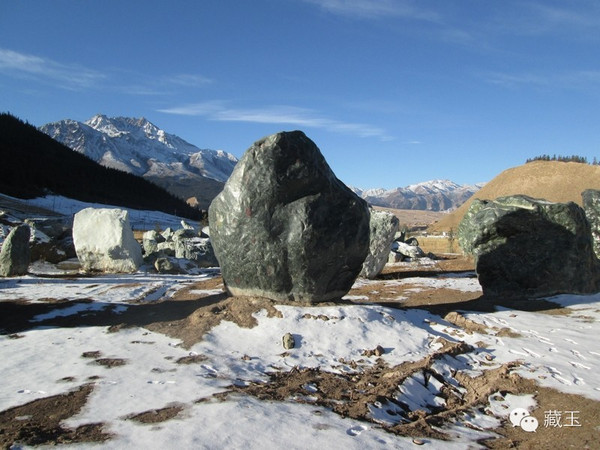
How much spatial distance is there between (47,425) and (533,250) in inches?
456

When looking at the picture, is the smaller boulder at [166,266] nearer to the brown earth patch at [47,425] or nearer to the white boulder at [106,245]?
the white boulder at [106,245]

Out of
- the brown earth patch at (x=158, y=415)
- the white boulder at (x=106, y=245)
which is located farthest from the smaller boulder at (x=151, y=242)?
the brown earth patch at (x=158, y=415)

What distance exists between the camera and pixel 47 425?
3.91m

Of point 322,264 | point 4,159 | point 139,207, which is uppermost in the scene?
point 4,159

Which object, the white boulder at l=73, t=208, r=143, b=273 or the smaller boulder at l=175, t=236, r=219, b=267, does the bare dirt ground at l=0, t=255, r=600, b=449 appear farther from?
the smaller boulder at l=175, t=236, r=219, b=267

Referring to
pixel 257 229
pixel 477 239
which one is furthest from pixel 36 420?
pixel 477 239

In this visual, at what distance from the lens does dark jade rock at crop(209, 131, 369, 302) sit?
27.2ft

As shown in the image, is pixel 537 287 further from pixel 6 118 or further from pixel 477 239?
pixel 6 118

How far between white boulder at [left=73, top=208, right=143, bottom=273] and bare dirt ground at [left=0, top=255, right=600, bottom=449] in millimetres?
7190

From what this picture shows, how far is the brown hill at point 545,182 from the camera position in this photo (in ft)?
229

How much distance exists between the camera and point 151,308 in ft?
32.0

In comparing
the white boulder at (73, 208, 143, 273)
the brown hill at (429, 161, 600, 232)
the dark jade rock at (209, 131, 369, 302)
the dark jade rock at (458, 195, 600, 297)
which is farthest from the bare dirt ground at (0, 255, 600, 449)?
the brown hill at (429, 161, 600, 232)

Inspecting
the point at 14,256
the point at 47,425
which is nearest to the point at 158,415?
the point at 47,425

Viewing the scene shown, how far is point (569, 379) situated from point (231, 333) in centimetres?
491
